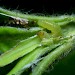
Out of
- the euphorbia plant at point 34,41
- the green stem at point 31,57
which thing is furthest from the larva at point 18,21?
the green stem at point 31,57

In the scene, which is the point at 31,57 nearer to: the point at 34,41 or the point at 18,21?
the point at 34,41

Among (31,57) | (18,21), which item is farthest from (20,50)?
(18,21)

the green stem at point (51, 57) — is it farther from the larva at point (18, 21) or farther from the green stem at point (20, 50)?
the larva at point (18, 21)

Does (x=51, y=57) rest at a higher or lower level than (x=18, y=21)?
lower

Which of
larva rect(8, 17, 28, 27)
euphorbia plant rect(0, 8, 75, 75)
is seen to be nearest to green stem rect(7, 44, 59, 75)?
euphorbia plant rect(0, 8, 75, 75)

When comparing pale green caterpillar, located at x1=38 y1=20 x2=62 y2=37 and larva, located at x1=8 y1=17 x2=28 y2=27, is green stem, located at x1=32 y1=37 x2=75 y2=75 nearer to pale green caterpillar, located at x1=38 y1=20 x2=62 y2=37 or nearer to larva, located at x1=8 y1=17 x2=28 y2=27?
pale green caterpillar, located at x1=38 y1=20 x2=62 y2=37

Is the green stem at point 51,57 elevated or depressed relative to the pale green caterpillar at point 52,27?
depressed

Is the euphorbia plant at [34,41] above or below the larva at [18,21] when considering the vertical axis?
below

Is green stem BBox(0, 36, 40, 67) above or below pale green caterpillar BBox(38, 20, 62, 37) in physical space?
below
